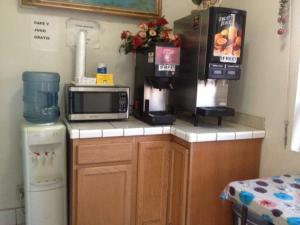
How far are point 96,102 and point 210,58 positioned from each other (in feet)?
2.62

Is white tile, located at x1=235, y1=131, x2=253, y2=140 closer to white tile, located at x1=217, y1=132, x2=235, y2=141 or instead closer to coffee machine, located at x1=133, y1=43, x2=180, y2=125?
white tile, located at x1=217, y1=132, x2=235, y2=141

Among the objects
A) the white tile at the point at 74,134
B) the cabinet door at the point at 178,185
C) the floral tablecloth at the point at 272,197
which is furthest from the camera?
the cabinet door at the point at 178,185

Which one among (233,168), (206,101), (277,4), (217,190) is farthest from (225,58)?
(217,190)

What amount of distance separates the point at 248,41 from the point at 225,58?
37 centimetres

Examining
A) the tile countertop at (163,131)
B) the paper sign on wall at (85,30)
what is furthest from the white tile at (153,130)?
the paper sign on wall at (85,30)

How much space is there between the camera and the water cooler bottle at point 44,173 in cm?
176

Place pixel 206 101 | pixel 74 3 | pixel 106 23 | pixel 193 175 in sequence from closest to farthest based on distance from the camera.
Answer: pixel 193 175, pixel 206 101, pixel 74 3, pixel 106 23

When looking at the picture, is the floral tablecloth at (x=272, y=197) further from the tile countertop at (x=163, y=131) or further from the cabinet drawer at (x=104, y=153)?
the cabinet drawer at (x=104, y=153)

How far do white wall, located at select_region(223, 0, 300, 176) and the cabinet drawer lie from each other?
35.7 inches

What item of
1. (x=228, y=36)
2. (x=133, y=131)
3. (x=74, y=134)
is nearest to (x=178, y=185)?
(x=133, y=131)

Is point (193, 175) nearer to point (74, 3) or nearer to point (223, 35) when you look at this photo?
point (223, 35)

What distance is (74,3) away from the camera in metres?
2.08

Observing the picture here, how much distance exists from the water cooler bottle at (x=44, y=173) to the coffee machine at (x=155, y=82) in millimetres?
586

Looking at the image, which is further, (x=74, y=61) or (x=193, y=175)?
(x=74, y=61)
